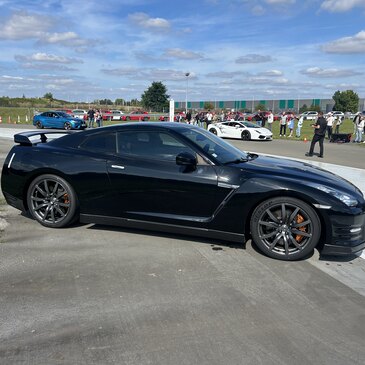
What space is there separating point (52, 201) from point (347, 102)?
94.8 m

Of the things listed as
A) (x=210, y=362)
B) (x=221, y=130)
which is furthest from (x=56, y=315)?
(x=221, y=130)

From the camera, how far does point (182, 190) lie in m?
4.69

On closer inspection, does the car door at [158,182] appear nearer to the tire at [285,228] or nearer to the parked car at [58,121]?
the tire at [285,228]

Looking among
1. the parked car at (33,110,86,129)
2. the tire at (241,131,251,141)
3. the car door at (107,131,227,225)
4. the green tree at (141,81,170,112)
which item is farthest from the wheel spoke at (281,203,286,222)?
the green tree at (141,81,170,112)

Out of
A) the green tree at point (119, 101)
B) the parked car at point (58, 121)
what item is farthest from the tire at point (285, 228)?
the green tree at point (119, 101)

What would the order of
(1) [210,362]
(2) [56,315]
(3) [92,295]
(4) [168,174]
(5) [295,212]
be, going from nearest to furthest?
1. (1) [210,362]
2. (2) [56,315]
3. (3) [92,295]
4. (5) [295,212]
5. (4) [168,174]

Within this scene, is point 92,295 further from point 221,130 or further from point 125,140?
point 221,130

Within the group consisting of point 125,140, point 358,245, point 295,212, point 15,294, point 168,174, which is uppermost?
point 125,140

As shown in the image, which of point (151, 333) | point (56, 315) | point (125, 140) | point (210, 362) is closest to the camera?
point (210, 362)

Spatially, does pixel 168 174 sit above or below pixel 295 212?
above

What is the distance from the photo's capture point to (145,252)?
463cm

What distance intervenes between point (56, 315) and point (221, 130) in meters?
22.4

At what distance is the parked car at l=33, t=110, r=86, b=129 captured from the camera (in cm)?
3256

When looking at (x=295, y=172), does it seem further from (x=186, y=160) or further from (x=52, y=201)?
(x=52, y=201)
